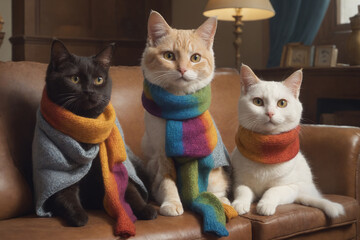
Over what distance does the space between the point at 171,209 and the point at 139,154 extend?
0.48 m

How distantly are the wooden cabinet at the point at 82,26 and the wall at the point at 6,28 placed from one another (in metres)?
0.17

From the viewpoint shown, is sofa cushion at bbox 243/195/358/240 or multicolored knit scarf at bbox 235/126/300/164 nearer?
sofa cushion at bbox 243/195/358/240

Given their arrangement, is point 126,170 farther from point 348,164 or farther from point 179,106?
point 348,164

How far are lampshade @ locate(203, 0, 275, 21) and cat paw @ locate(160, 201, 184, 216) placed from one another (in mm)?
1610

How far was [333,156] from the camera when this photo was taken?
1.67 m

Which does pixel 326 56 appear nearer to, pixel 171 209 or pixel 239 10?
pixel 239 10

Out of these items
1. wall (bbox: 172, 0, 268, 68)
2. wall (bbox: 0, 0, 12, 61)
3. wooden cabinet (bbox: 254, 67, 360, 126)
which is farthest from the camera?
wall (bbox: 0, 0, 12, 61)

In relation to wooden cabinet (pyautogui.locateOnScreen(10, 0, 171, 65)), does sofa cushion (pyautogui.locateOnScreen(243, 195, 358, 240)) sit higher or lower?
lower

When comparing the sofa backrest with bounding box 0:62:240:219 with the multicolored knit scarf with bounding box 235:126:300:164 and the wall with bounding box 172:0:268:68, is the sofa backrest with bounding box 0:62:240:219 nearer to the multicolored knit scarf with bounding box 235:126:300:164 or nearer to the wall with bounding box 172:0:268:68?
the multicolored knit scarf with bounding box 235:126:300:164

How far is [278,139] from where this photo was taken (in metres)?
1.46

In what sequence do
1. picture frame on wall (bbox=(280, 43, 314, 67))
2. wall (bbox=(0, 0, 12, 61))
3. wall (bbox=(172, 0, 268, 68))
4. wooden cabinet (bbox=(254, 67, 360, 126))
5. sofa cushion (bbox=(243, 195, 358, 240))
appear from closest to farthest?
sofa cushion (bbox=(243, 195, 358, 240))
wooden cabinet (bbox=(254, 67, 360, 126))
picture frame on wall (bbox=(280, 43, 314, 67))
wall (bbox=(172, 0, 268, 68))
wall (bbox=(0, 0, 12, 61))

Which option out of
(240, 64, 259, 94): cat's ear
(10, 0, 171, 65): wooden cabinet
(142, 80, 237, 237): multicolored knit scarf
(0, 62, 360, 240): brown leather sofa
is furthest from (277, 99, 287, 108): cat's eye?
(10, 0, 171, 65): wooden cabinet

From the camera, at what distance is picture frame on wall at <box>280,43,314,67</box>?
276 cm

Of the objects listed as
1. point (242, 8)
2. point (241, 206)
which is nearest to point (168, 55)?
point (241, 206)
